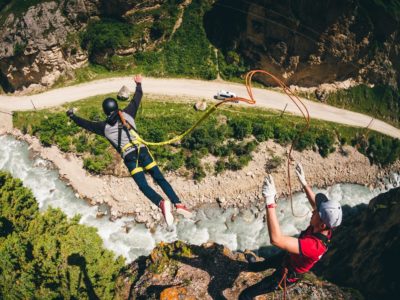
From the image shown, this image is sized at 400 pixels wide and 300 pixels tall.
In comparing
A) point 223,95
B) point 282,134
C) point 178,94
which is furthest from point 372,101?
point 178,94

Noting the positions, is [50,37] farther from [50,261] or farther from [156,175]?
[156,175]

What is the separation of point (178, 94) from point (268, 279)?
1736 centimetres

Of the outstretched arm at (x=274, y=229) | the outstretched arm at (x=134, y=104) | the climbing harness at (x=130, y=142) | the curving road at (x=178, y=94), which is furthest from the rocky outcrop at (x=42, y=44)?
the outstretched arm at (x=274, y=229)

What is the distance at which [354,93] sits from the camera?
26234 millimetres

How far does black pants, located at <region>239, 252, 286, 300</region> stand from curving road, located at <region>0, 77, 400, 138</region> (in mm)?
16405

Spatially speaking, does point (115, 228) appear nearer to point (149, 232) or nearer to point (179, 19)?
point (149, 232)

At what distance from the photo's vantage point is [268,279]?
9211 millimetres

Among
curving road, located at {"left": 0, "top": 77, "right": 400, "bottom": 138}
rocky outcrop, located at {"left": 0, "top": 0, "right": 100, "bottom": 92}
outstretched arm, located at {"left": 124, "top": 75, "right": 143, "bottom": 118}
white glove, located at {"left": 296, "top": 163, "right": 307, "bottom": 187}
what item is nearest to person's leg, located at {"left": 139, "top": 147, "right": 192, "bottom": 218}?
outstretched arm, located at {"left": 124, "top": 75, "right": 143, "bottom": 118}

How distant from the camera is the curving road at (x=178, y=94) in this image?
24.4 m

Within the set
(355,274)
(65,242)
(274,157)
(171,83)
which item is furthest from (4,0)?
(355,274)

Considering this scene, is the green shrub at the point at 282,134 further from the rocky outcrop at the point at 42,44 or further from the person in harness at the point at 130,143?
the person in harness at the point at 130,143

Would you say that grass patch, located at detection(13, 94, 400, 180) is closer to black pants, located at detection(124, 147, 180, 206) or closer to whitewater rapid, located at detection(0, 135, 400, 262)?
whitewater rapid, located at detection(0, 135, 400, 262)

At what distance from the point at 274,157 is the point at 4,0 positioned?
23.1 m

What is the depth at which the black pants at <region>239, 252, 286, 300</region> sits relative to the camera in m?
8.76
